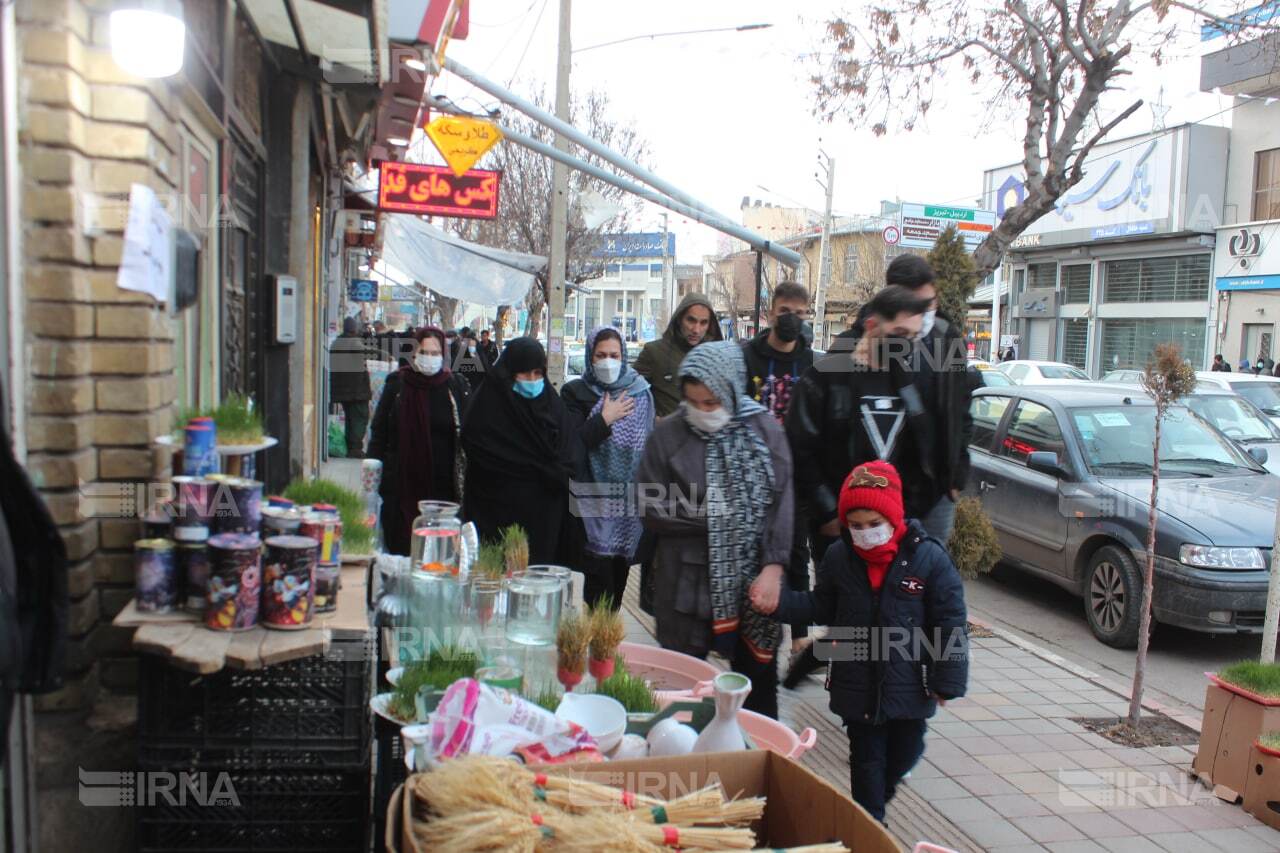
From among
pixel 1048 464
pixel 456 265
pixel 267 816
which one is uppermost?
pixel 456 265

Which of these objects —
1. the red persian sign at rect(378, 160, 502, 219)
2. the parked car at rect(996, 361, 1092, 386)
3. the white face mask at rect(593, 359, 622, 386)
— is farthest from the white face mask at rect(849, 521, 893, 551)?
the parked car at rect(996, 361, 1092, 386)

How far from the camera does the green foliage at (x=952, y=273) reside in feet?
30.6

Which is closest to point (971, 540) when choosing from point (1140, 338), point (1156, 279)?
point (1156, 279)

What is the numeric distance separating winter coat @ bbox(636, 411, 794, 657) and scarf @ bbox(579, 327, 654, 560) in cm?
166

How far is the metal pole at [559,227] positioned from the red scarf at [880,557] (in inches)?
359

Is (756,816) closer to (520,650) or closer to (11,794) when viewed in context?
(520,650)

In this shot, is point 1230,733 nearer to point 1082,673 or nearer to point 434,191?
point 1082,673

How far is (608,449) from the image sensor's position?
5836 mm

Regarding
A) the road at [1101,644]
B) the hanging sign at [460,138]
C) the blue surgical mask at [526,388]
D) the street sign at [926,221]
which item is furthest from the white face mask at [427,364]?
the street sign at [926,221]

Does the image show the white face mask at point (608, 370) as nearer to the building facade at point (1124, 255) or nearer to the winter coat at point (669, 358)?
the winter coat at point (669, 358)

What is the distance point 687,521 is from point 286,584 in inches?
67.3

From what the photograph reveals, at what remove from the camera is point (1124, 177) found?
3400 centimetres

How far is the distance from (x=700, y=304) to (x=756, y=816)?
4.32 meters

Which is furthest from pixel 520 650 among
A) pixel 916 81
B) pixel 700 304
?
pixel 916 81
